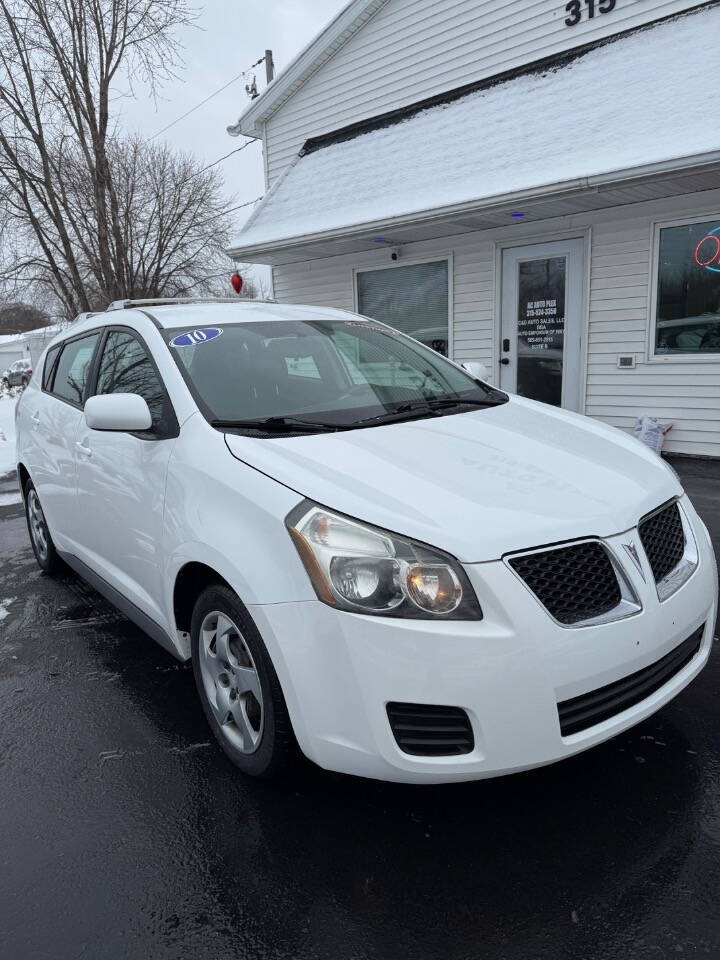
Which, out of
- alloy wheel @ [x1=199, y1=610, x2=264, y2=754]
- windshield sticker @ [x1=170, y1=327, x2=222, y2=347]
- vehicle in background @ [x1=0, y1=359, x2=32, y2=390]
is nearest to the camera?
alloy wheel @ [x1=199, y1=610, x2=264, y2=754]

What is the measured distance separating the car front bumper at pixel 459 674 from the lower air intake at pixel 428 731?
0.02 metres

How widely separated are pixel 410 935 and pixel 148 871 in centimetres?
81

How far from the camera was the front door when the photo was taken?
8.02 m

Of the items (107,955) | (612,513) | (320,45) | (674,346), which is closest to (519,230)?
(674,346)

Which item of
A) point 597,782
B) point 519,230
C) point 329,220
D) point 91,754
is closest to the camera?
point 597,782

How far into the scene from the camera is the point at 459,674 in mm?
1852

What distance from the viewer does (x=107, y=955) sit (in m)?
1.80

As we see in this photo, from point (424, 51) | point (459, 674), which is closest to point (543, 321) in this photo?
point (424, 51)

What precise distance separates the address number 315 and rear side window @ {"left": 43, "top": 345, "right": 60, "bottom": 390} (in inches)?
275

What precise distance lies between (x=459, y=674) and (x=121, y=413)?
1625mm

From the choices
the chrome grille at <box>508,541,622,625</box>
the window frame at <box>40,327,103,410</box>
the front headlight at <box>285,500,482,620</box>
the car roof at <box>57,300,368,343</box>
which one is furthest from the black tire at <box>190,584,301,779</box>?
the window frame at <box>40,327,103,410</box>

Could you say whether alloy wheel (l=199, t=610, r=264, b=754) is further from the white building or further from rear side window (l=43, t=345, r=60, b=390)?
the white building

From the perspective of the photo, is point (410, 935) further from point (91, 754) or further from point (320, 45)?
point (320, 45)

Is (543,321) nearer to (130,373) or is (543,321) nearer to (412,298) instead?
(412,298)
